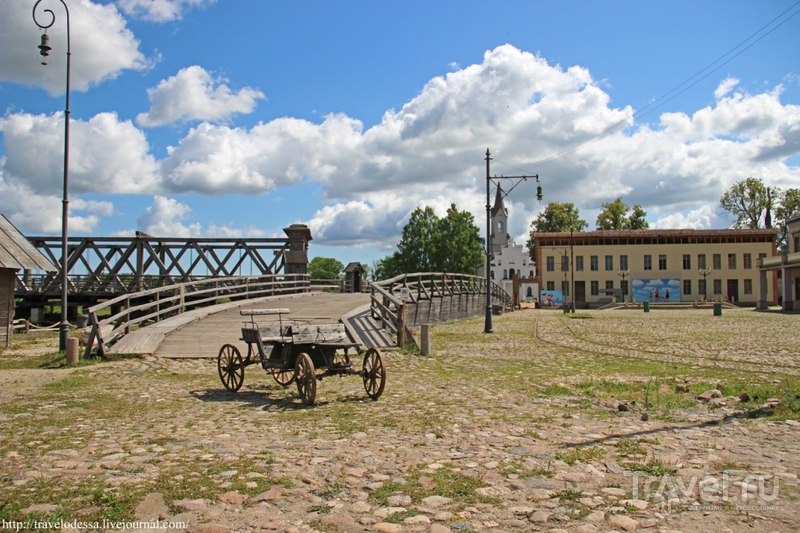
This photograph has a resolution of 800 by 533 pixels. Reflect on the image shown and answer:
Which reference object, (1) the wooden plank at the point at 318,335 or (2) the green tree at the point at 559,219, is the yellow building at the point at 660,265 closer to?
(2) the green tree at the point at 559,219

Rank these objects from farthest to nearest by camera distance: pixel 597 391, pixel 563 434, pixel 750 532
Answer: pixel 597 391 < pixel 563 434 < pixel 750 532

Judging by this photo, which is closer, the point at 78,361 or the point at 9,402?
the point at 9,402

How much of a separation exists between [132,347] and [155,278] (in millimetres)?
19347

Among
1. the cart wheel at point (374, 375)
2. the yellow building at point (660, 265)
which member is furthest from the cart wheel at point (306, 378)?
the yellow building at point (660, 265)

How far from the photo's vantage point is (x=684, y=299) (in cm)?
7544

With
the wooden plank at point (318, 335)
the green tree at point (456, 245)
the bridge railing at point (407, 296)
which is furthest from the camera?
the green tree at point (456, 245)

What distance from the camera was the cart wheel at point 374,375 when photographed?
379 inches

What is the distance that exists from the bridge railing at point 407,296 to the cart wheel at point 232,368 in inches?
266

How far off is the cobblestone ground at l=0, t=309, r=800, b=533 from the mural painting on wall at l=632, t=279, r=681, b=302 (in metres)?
66.3

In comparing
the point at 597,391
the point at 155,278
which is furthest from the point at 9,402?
the point at 155,278

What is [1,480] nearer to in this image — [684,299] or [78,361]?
[78,361]

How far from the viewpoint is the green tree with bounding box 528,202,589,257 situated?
325ft

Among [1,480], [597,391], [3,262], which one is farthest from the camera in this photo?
[3,262]

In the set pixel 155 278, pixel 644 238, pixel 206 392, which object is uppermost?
pixel 644 238
